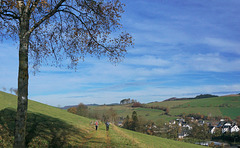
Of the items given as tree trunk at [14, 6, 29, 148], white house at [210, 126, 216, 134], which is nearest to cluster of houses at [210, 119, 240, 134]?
white house at [210, 126, 216, 134]

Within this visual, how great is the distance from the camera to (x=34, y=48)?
1602cm

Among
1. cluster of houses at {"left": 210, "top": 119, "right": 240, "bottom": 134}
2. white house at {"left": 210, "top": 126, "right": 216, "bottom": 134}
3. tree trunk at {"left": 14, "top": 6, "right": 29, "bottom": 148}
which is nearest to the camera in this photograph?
tree trunk at {"left": 14, "top": 6, "right": 29, "bottom": 148}

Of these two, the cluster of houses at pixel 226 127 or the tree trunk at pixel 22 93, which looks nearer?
the tree trunk at pixel 22 93

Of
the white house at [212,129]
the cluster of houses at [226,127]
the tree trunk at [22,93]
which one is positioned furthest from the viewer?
the cluster of houses at [226,127]

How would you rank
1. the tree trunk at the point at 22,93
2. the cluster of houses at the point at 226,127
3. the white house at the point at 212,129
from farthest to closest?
the cluster of houses at the point at 226,127 < the white house at the point at 212,129 < the tree trunk at the point at 22,93

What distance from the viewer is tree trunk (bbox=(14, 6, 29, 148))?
35.7ft

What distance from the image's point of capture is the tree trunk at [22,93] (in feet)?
35.7

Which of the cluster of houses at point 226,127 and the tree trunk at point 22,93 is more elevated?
the tree trunk at point 22,93

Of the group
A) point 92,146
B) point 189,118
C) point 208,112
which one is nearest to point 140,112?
point 189,118

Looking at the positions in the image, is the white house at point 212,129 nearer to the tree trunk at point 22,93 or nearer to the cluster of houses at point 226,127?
the cluster of houses at point 226,127

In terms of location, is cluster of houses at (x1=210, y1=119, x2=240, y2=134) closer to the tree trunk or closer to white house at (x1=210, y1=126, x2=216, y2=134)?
white house at (x1=210, y1=126, x2=216, y2=134)

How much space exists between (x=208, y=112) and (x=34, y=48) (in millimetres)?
190314

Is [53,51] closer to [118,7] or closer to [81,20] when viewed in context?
[81,20]

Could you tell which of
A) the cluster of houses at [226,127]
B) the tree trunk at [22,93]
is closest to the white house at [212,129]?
the cluster of houses at [226,127]
